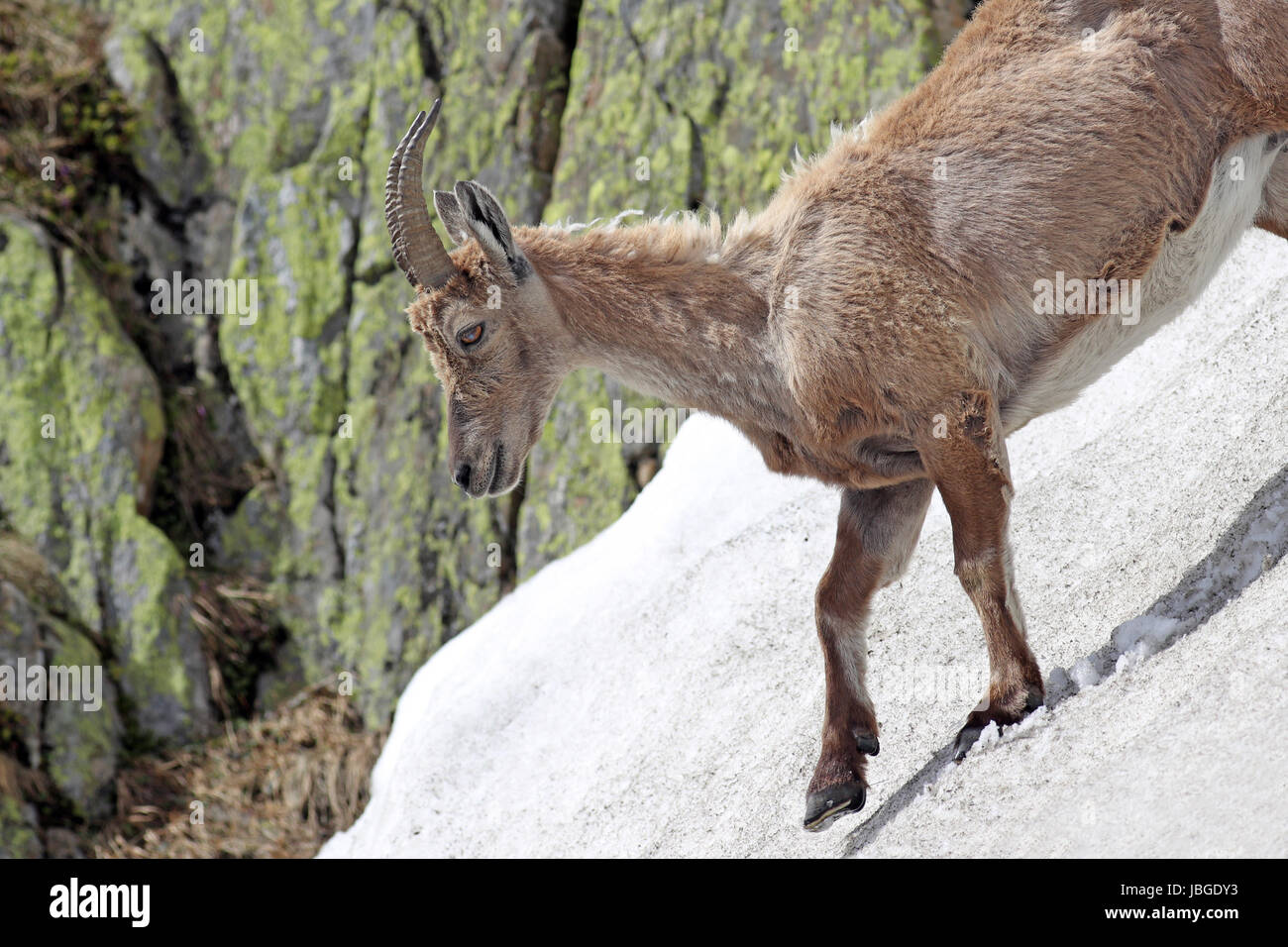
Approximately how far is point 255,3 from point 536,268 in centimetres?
880

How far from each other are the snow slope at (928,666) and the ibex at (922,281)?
2.19ft

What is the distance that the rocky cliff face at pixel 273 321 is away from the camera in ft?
37.9

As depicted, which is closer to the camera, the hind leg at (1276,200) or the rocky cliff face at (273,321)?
the hind leg at (1276,200)

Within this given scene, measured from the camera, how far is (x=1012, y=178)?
6.34 meters

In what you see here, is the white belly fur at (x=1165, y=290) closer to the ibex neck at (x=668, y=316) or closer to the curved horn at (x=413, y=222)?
the ibex neck at (x=668, y=316)

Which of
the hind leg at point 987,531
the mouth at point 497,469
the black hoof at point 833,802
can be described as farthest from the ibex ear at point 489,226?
the black hoof at point 833,802

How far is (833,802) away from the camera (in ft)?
21.2

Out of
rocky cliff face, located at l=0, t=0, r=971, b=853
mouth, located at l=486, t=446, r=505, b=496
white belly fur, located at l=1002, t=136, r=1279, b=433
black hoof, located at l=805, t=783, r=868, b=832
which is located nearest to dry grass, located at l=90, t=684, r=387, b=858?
rocky cliff face, located at l=0, t=0, r=971, b=853

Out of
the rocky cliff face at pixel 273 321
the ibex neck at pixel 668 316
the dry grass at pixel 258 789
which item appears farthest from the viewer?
the dry grass at pixel 258 789

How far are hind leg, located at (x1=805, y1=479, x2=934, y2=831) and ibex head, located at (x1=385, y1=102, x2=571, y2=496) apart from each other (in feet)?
5.79

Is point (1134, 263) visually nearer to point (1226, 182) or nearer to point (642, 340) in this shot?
point (1226, 182)

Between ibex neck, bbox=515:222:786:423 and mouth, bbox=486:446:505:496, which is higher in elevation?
ibex neck, bbox=515:222:786:423

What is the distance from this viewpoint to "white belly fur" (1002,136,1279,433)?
21.1 ft

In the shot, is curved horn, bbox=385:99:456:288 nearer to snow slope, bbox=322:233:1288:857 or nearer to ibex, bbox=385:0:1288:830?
ibex, bbox=385:0:1288:830
